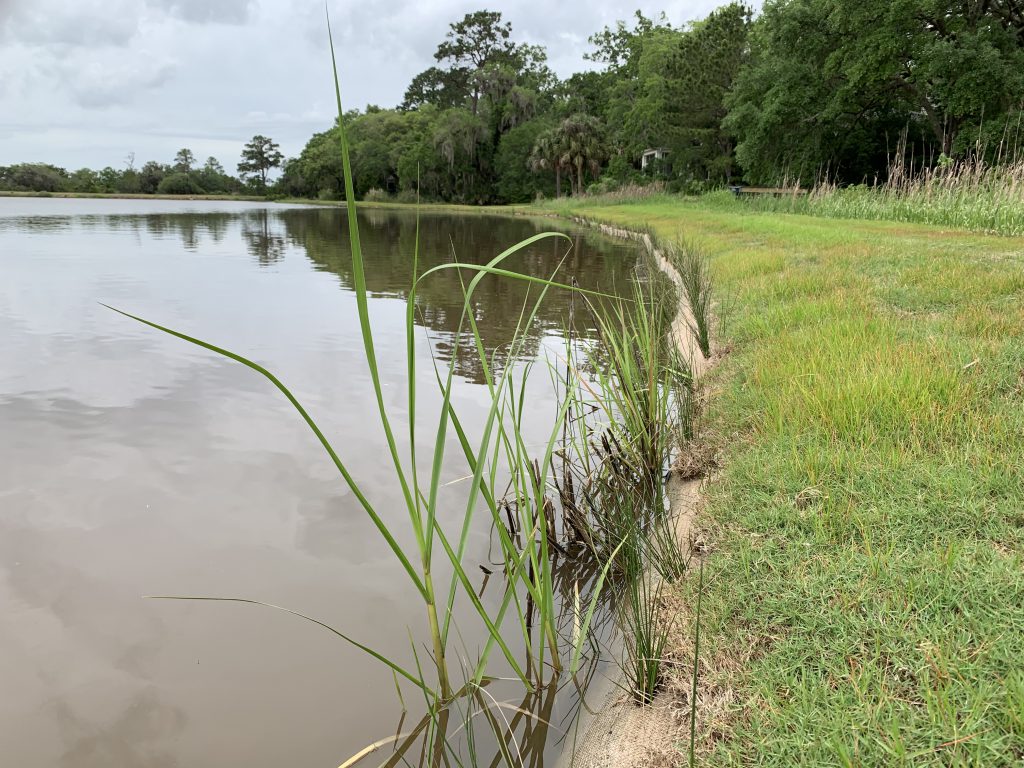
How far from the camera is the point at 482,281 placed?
34.9 ft

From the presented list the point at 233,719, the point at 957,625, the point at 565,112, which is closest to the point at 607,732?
the point at 957,625

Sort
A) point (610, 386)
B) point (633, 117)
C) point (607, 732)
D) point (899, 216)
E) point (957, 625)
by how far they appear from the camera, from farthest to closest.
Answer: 1. point (633, 117)
2. point (899, 216)
3. point (610, 386)
4. point (607, 732)
5. point (957, 625)

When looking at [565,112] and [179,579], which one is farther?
[565,112]

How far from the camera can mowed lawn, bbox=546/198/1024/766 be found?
4.29ft

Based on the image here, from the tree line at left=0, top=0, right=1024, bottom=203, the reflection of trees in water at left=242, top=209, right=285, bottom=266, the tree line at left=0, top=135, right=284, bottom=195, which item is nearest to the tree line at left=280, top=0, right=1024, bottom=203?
the tree line at left=0, top=0, right=1024, bottom=203

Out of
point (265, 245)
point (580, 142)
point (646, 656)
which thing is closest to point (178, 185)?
point (580, 142)

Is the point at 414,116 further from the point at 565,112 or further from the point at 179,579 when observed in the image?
the point at 179,579

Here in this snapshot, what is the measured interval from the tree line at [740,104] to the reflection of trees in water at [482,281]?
79.9 inches

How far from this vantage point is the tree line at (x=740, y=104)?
18.6m

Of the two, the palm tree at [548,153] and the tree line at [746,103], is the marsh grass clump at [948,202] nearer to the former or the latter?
the tree line at [746,103]

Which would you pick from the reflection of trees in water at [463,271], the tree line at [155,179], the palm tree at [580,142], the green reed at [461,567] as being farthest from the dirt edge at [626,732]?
the tree line at [155,179]

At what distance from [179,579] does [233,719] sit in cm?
84

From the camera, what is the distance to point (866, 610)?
62.6 inches

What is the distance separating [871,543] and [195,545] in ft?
8.54
